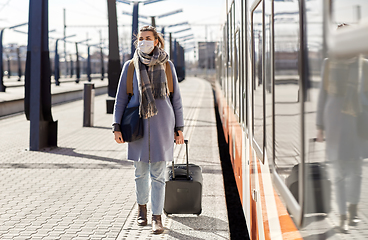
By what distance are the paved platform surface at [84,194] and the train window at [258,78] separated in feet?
4.33

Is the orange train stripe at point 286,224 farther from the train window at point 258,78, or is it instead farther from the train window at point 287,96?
the train window at point 258,78

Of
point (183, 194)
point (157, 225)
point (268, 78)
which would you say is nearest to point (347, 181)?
point (268, 78)

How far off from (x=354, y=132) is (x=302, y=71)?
1.53ft

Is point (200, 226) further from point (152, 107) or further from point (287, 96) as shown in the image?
point (287, 96)

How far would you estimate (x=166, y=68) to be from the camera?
13.2 ft

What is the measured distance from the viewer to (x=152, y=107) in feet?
12.6

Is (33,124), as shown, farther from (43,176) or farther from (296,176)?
(296,176)

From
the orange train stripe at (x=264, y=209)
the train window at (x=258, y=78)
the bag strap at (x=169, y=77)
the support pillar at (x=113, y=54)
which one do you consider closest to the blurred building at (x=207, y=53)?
the support pillar at (x=113, y=54)

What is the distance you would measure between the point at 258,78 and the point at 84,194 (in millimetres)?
3232

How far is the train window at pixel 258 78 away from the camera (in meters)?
2.85

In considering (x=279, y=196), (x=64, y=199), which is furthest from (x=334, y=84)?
(x=64, y=199)

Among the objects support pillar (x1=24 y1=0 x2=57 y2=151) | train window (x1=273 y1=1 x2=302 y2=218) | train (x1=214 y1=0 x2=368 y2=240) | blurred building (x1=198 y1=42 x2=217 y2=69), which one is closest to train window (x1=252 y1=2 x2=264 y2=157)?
train (x1=214 y1=0 x2=368 y2=240)

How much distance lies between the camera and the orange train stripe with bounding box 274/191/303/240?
187 centimetres

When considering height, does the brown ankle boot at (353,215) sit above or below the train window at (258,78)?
below
